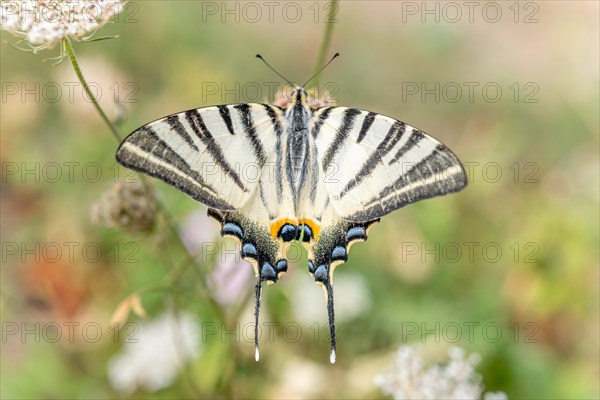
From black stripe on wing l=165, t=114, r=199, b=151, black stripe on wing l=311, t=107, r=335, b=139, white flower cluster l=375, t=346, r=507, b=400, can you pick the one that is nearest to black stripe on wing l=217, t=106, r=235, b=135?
black stripe on wing l=165, t=114, r=199, b=151

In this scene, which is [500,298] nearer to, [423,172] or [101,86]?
[423,172]

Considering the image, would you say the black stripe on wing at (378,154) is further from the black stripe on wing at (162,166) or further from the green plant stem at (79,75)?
the green plant stem at (79,75)

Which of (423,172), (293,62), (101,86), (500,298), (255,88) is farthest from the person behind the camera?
(293,62)

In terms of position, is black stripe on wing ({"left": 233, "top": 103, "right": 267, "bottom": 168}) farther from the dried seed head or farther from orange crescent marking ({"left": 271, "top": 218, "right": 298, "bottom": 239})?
the dried seed head

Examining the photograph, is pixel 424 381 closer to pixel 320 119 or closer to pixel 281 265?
pixel 281 265

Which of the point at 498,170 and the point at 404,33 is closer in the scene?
the point at 498,170

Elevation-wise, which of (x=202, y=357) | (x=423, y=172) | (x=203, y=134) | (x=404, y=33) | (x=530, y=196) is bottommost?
(x=202, y=357)

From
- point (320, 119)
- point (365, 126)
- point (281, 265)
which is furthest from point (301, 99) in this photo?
point (281, 265)

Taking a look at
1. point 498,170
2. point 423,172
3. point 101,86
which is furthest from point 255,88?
point 423,172
